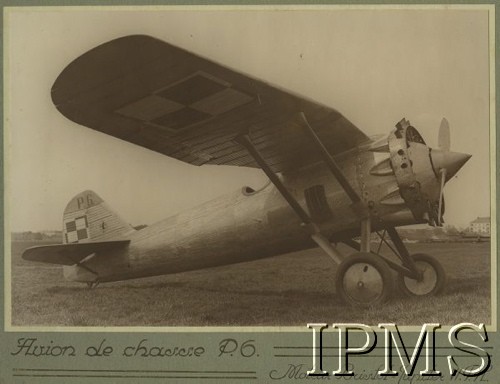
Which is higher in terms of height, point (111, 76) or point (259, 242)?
point (111, 76)

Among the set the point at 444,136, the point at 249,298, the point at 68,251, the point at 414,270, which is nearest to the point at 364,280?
the point at 414,270

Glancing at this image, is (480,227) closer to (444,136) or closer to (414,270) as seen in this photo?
(414,270)

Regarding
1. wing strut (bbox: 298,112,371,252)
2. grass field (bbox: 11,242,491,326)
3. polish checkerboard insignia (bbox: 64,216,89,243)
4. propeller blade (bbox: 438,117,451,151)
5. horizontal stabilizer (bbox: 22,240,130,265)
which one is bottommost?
grass field (bbox: 11,242,491,326)

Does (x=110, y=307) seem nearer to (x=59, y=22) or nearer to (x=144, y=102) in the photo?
(x=144, y=102)

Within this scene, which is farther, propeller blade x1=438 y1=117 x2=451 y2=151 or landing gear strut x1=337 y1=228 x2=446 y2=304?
landing gear strut x1=337 y1=228 x2=446 y2=304

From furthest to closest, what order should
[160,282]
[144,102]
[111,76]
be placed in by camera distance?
1. [160,282]
2. [144,102]
3. [111,76]

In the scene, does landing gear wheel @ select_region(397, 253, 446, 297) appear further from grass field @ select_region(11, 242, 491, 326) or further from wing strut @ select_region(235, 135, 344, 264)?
wing strut @ select_region(235, 135, 344, 264)

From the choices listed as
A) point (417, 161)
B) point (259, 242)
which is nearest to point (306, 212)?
point (259, 242)

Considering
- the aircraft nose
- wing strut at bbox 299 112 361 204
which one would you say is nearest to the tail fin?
wing strut at bbox 299 112 361 204
